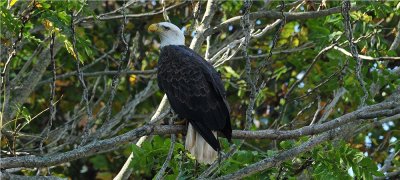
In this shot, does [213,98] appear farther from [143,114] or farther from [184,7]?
[184,7]

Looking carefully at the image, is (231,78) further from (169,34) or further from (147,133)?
(147,133)

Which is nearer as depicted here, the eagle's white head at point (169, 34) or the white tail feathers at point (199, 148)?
the white tail feathers at point (199, 148)

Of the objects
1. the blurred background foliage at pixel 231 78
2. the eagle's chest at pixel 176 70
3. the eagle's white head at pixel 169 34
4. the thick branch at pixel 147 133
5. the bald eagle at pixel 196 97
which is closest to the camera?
the thick branch at pixel 147 133

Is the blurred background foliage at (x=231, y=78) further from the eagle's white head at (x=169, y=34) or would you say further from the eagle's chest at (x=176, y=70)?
the eagle's chest at (x=176, y=70)

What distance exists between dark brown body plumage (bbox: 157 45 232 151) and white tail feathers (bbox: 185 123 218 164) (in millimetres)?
69

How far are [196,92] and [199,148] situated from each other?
1.50 ft

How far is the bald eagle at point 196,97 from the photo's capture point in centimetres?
561

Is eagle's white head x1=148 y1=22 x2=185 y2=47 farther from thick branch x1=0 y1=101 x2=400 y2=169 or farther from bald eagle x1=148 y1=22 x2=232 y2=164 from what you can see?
thick branch x1=0 y1=101 x2=400 y2=169

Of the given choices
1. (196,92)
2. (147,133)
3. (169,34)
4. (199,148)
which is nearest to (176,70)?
(196,92)

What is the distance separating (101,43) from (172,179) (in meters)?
3.86

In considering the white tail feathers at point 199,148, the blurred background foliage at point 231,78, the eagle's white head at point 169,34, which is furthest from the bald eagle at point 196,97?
the eagle's white head at point 169,34

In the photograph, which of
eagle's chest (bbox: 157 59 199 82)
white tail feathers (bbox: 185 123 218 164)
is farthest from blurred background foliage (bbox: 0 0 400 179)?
eagle's chest (bbox: 157 59 199 82)

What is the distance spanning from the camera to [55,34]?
5.38m

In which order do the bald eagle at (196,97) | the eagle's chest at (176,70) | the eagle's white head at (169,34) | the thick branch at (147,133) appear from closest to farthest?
1. the thick branch at (147,133)
2. the bald eagle at (196,97)
3. the eagle's chest at (176,70)
4. the eagle's white head at (169,34)
